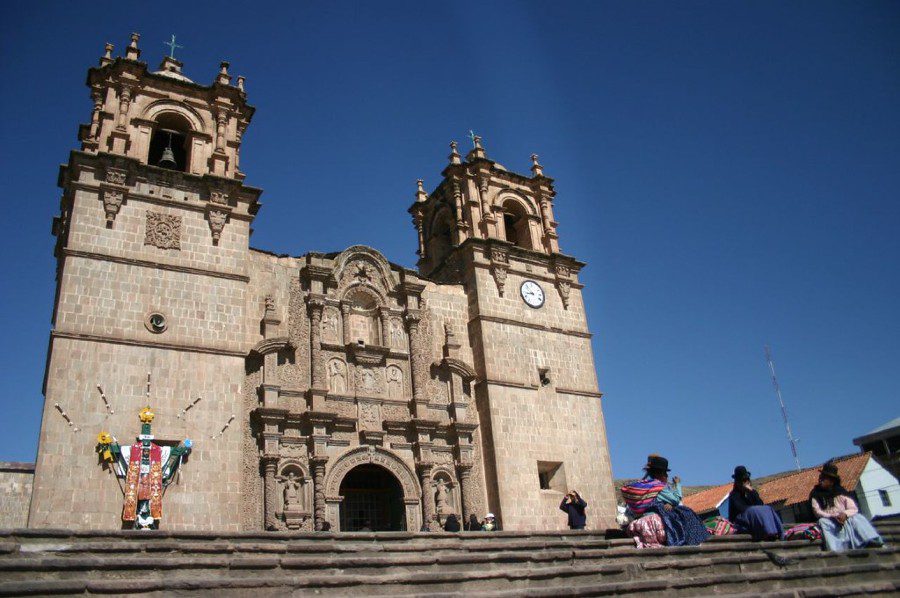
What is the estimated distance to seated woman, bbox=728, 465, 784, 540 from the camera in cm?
966

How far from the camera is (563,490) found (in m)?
20.0

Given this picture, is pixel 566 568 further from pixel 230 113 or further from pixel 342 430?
pixel 230 113

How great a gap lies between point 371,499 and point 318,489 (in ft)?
9.13

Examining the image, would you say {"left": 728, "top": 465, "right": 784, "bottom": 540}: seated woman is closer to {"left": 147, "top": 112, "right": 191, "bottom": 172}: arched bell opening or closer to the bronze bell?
the bronze bell

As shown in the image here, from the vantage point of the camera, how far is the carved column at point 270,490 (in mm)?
15898

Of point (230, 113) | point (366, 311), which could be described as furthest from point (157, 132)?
point (366, 311)

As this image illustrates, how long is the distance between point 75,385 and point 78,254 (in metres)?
3.14

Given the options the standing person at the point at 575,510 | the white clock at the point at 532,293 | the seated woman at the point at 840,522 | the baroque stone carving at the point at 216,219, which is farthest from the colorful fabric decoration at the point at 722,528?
the baroque stone carving at the point at 216,219

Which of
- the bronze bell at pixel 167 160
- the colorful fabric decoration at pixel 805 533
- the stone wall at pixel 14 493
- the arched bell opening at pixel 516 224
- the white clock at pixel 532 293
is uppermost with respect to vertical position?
the arched bell opening at pixel 516 224

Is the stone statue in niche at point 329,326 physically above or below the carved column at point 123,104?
below

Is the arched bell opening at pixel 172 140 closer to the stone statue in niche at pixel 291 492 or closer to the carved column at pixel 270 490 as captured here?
the carved column at pixel 270 490

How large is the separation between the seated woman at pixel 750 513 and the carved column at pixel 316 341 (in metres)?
10.7

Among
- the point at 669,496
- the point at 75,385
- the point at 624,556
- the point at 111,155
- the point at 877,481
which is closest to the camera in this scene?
the point at 624,556

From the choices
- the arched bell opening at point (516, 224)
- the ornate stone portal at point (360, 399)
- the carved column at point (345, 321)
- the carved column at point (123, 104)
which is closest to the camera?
the ornate stone portal at point (360, 399)
